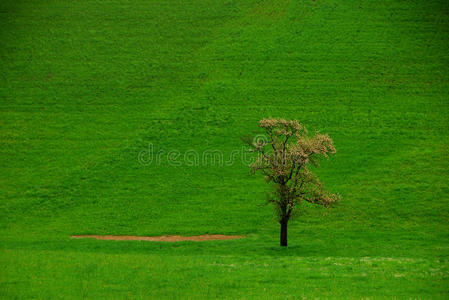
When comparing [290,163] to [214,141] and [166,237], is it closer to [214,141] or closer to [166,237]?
[166,237]

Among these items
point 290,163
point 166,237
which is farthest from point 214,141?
point 290,163

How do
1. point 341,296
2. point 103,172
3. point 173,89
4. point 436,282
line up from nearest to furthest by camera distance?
point 341,296 < point 436,282 < point 103,172 < point 173,89

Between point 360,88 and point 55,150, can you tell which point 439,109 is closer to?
point 360,88

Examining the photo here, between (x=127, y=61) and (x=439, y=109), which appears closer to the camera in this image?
(x=439, y=109)

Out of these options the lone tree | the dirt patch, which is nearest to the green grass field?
the dirt patch

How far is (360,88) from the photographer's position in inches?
2469

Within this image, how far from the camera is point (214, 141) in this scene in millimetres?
55438

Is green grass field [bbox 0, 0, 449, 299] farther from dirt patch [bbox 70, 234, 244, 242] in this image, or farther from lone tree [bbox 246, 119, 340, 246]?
lone tree [bbox 246, 119, 340, 246]

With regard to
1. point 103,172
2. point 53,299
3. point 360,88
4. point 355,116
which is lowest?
point 53,299

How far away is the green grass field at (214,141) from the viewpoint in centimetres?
2275

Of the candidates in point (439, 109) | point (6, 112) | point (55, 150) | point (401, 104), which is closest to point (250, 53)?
point (401, 104)

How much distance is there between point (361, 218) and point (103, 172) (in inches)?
1238

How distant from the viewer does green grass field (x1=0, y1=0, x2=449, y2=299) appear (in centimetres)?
2275

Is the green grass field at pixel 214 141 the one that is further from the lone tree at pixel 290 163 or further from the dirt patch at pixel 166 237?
the lone tree at pixel 290 163
